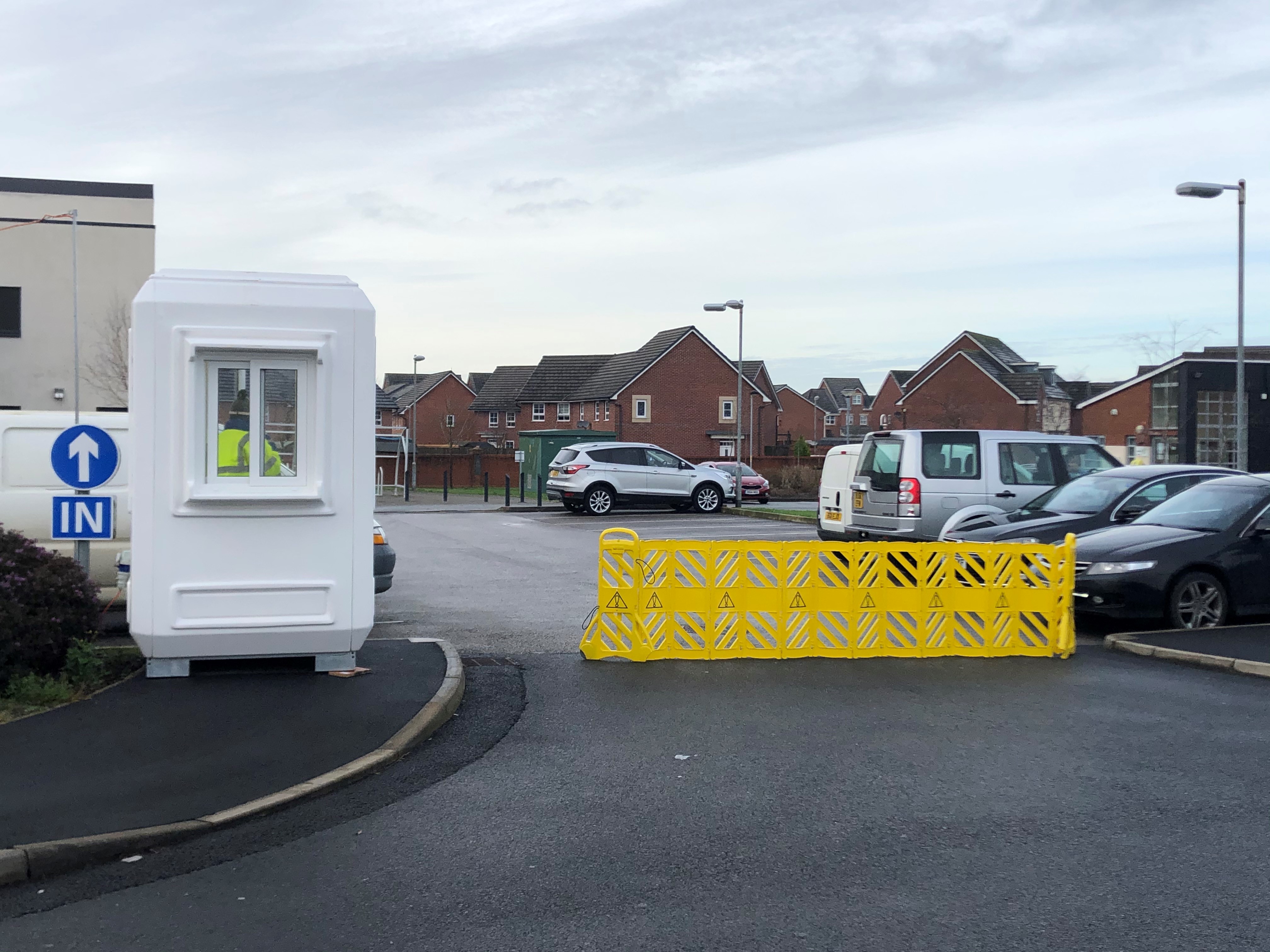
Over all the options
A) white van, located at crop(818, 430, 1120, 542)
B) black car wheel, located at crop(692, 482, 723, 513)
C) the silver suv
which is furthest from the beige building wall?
white van, located at crop(818, 430, 1120, 542)

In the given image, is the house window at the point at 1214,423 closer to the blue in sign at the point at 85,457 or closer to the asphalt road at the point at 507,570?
the asphalt road at the point at 507,570

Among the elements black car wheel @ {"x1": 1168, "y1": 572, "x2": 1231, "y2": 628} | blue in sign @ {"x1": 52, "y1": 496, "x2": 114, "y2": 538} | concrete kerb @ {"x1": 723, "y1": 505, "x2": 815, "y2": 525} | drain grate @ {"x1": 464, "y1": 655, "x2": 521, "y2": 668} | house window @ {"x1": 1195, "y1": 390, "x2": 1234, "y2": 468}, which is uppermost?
house window @ {"x1": 1195, "y1": 390, "x2": 1234, "y2": 468}

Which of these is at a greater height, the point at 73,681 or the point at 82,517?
the point at 82,517

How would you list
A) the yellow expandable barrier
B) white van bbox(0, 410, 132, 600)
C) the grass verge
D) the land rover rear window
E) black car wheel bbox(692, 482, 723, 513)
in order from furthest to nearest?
black car wheel bbox(692, 482, 723, 513), the land rover rear window, white van bbox(0, 410, 132, 600), the yellow expandable barrier, the grass verge

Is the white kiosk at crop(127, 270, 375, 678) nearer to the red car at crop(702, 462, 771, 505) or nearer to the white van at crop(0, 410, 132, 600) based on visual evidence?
the white van at crop(0, 410, 132, 600)

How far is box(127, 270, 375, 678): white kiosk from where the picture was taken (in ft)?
24.8

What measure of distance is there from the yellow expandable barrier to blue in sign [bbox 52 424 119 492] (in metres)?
3.57

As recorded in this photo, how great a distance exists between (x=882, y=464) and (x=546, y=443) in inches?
852

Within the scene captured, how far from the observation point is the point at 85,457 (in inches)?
326

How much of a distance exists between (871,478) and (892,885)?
38.6 ft

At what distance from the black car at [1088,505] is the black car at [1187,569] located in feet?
3.48

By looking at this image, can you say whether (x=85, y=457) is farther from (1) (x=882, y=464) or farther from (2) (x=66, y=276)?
(2) (x=66, y=276)

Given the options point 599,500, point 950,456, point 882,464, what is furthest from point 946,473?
point 599,500

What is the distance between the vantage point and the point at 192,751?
20.8 ft
